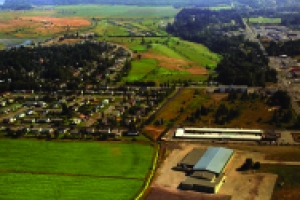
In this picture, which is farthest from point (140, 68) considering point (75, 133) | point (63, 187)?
point (63, 187)

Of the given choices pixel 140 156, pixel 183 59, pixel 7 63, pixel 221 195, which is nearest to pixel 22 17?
pixel 7 63

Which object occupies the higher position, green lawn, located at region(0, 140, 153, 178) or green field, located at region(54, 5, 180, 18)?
green field, located at region(54, 5, 180, 18)

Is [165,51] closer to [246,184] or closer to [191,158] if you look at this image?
[191,158]

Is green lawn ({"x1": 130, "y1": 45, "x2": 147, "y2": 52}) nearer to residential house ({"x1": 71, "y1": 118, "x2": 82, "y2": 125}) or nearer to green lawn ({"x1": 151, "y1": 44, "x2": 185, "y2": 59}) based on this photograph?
green lawn ({"x1": 151, "y1": 44, "x2": 185, "y2": 59})

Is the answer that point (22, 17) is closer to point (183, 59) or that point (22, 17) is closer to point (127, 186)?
point (183, 59)

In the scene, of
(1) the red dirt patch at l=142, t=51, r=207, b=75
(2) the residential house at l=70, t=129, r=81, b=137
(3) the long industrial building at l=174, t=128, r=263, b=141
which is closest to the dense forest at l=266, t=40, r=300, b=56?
(1) the red dirt patch at l=142, t=51, r=207, b=75

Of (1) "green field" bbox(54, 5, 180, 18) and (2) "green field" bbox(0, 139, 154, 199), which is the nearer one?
(2) "green field" bbox(0, 139, 154, 199)

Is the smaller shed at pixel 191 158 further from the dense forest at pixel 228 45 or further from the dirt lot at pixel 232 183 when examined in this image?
the dense forest at pixel 228 45
